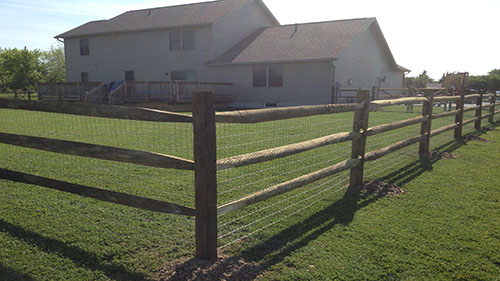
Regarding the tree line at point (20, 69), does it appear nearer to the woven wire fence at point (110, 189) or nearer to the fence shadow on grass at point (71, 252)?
the woven wire fence at point (110, 189)

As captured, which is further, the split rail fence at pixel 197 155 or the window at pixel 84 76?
the window at pixel 84 76

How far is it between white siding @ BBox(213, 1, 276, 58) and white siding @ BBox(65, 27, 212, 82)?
707 mm

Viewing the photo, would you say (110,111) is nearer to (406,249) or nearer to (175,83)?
(406,249)

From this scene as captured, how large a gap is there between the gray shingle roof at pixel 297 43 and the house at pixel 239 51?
0.06 metres

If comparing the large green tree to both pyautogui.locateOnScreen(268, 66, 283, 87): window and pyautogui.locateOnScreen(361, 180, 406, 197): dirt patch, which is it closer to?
pyautogui.locateOnScreen(268, 66, 283, 87): window

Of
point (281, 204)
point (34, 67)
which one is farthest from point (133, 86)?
point (34, 67)

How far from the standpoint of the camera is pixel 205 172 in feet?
9.32

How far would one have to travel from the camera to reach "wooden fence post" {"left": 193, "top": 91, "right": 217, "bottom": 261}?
277cm

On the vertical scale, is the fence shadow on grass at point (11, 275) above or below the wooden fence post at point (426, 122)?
below

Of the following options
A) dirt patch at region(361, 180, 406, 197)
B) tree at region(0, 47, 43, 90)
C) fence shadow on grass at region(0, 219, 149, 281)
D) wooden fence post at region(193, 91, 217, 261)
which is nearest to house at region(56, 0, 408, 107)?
dirt patch at region(361, 180, 406, 197)

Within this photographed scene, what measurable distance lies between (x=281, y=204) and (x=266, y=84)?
18971 millimetres

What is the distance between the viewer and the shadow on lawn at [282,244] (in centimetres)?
287

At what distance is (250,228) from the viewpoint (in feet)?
12.2

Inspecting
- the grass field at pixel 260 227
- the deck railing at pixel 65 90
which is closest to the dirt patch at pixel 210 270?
the grass field at pixel 260 227
